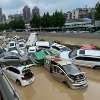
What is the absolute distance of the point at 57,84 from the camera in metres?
15.2

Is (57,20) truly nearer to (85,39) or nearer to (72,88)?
(85,39)

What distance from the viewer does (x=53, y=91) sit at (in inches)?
547

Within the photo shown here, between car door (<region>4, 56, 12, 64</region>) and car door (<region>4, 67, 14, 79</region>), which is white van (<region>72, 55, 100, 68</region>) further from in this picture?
car door (<region>4, 67, 14, 79</region>)

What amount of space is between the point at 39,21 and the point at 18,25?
2879 cm

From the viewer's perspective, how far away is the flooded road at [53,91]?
42.4 ft

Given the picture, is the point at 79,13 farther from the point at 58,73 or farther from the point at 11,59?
the point at 58,73

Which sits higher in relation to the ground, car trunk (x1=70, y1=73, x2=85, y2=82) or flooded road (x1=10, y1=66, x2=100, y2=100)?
car trunk (x1=70, y1=73, x2=85, y2=82)

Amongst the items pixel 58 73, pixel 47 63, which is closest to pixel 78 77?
pixel 58 73

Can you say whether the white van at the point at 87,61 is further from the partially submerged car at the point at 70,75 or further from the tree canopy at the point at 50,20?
the tree canopy at the point at 50,20

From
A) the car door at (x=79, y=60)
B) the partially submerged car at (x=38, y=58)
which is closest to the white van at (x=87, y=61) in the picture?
the car door at (x=79, y=60)

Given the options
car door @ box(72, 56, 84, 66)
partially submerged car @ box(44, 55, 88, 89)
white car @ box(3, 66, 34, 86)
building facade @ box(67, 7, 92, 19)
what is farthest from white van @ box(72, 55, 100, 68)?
building facade @ box(67, 7, 92, 19)

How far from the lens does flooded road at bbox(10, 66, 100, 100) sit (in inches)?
509

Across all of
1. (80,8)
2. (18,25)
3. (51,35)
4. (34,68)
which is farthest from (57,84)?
(80,8)

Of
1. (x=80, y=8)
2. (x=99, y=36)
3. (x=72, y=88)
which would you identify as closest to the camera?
(x=72, y=88)
